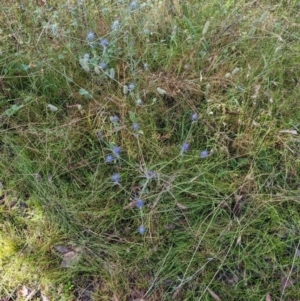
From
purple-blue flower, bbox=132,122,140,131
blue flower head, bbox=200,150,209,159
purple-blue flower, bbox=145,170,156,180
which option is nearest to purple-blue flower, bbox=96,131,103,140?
purple-blue flower, bbox=132,122,140,131

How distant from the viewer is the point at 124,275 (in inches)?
65.9

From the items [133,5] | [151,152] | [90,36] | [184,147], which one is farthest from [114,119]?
[133,5]

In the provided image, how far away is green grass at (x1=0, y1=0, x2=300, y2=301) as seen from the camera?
66.4 inches

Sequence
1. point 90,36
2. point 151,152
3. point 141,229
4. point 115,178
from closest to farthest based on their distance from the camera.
Result: point 141,229 → point 115,178 → point 151,152 → point 90,36

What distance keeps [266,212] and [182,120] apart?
1.99ft

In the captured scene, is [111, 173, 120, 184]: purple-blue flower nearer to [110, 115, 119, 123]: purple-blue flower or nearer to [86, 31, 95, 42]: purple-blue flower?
[110, 115, 119, 123]: purple-blue flower

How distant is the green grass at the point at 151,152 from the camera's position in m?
1.69

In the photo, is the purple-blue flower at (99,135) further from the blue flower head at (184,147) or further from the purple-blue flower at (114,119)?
the blue flower head at (184,147)

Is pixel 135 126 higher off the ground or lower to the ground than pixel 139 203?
higher

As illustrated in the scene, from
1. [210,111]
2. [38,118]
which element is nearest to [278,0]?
[210,111]

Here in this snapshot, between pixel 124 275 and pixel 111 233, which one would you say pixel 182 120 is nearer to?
pixel 111 233

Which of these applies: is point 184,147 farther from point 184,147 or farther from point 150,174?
point 150,174

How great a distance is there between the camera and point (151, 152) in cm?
192

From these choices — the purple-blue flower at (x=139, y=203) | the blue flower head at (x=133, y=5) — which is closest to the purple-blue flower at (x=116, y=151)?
the purple-blue flower at (x=139, y=203)
